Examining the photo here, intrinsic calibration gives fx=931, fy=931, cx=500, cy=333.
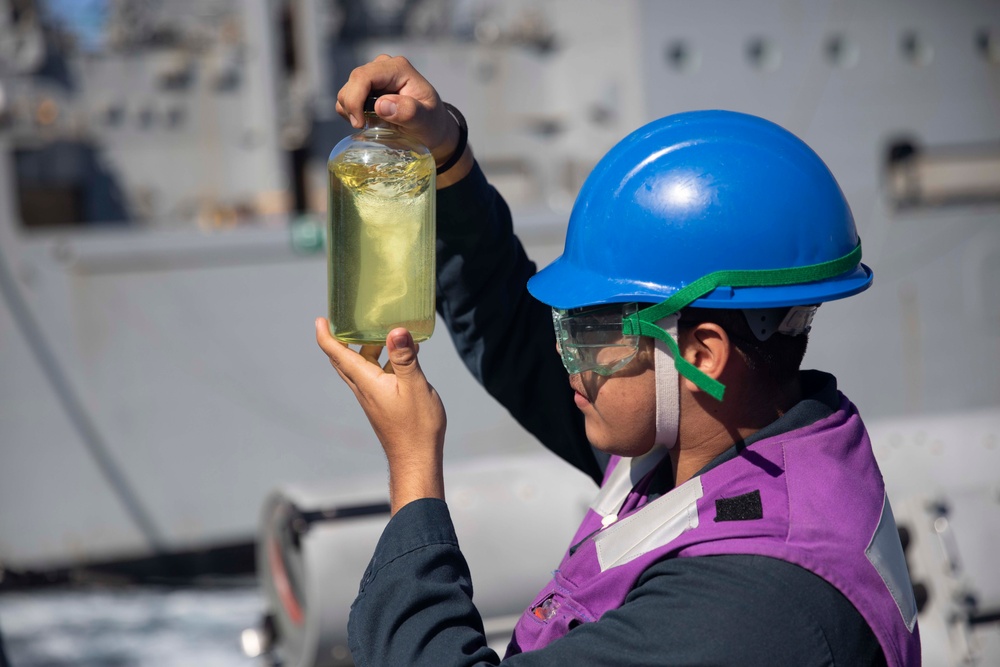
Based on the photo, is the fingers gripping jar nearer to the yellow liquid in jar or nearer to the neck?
the yellow liquid in jar

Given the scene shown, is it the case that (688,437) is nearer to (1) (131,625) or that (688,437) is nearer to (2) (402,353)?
(2) (402,353)

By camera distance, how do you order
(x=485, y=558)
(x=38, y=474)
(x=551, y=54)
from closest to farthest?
(x=485, y=558) < (x=38, y=474) < (x=551, y=54)

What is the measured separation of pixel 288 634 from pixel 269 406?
2.51m

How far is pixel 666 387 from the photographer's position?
123 cm

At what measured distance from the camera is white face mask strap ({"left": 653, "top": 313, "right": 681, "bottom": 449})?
120cm

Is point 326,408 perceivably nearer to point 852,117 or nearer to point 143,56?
point 143,56

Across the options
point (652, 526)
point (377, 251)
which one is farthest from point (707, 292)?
point (377, 251)

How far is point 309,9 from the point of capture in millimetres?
7621

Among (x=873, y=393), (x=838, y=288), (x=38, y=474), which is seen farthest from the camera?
(x=873, y=393)

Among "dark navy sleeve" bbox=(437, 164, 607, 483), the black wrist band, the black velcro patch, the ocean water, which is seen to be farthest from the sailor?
the ocean water

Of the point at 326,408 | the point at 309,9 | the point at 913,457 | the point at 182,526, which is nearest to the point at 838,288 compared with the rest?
the point at 913,457

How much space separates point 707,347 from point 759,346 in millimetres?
74

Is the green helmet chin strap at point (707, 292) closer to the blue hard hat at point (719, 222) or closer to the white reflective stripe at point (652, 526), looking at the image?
the blue hard hat at point (719, 222)

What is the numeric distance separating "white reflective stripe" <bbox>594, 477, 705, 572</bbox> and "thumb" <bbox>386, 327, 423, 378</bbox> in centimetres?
34
